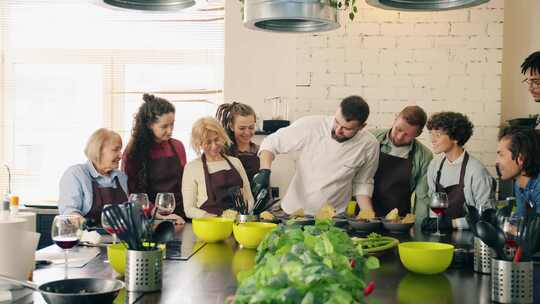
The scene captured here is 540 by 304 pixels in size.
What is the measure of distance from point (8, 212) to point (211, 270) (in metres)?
0.71

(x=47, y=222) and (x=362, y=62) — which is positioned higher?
(x=362, y=62)

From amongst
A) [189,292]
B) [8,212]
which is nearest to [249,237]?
[189,292]

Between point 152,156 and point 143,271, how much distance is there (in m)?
2.41

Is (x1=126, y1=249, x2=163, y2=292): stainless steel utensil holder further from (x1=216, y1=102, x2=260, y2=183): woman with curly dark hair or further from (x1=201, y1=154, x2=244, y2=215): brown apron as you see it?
(x1=216, y1=102, x2=260, y2=183): woman with curly dark hair

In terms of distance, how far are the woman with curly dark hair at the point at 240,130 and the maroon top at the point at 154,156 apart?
0.37m

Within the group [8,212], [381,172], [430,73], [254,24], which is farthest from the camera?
[430,73]

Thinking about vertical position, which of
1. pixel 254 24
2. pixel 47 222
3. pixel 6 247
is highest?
pixel 254 24

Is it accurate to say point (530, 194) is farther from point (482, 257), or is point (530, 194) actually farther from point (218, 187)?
point (218, 187)

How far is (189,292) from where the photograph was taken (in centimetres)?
198

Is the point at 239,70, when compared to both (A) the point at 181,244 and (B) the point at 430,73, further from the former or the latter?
(A) the point at 181,244

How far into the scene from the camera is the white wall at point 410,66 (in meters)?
5.38

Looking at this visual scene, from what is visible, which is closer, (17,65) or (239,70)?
(239,70)

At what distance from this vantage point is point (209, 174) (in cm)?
409

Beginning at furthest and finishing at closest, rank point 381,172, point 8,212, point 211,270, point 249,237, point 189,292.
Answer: point 381,172, point 249,237, point 211,270, point 8,212, point 189,292
